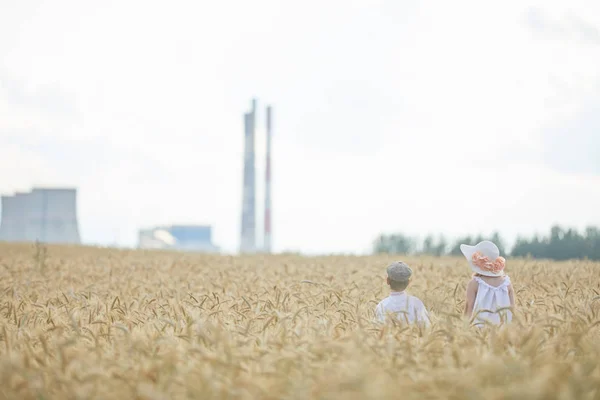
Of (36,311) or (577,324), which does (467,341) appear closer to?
(577,324)

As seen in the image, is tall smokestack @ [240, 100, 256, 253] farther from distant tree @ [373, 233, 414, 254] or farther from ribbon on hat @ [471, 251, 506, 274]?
ribbon on hat @ [471, 251, 506, 274]

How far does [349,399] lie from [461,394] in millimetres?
611

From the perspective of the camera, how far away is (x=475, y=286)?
764 cm

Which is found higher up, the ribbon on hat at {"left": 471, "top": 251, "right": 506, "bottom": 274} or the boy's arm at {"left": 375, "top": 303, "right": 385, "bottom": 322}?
the ribbon on hat at {"left": 471, "top": 251, "right": 506, "bottom": 274}

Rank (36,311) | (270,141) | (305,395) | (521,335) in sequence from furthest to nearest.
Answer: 1. (270,141)
2. (36,311)
3. (521,335)
4. (305,395)

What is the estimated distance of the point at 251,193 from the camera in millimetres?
83312

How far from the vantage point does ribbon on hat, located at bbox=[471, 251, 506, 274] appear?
7621 mm

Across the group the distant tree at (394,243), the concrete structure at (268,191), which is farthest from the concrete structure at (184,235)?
the distant tree at (394,243)

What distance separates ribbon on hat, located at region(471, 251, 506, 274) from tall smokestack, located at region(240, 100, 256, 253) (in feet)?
238

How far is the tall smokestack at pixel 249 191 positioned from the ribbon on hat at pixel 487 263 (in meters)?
72.4

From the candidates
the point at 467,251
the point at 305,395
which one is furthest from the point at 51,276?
the point at 305,395

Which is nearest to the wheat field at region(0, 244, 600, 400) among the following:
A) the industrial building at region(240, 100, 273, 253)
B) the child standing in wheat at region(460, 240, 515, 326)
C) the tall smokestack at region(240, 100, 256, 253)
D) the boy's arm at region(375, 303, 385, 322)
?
the boy's arm at region(375, 303, 385, 322)

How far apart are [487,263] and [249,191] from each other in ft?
250

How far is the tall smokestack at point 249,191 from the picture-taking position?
266ft
